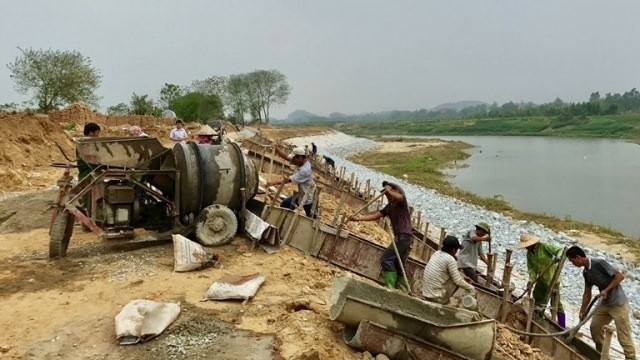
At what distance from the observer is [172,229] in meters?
8.23

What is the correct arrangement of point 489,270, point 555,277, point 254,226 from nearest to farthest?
point 555,277, point 254,226, point 489,270

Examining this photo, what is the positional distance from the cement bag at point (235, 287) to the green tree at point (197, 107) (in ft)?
129

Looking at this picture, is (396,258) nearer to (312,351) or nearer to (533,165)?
(312,351)

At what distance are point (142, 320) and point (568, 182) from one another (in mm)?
33283

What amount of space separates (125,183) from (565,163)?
1725 inches

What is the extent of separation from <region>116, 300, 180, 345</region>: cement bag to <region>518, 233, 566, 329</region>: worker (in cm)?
551

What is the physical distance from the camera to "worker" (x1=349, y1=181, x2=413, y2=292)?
7.03 metres

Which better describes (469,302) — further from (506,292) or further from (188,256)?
(188,256)

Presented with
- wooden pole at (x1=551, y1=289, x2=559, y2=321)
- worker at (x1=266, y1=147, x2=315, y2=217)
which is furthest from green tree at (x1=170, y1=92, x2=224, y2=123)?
wooden pole at (x1=551, y1=289, x2=559, y2=321)

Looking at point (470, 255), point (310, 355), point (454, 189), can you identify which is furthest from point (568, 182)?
point (310, 355)

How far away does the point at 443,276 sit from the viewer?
6203mm

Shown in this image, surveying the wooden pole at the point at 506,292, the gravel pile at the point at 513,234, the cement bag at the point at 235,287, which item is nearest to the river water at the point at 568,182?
the gravel pile at the point at 513,234

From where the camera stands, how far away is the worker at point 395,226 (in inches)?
277

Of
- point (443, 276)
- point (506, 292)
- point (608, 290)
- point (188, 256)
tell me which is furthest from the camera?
point (506, 292)
